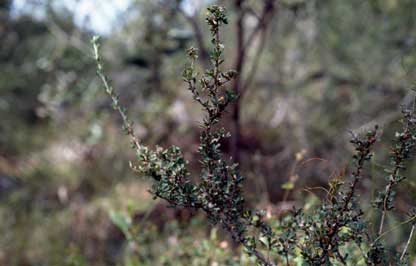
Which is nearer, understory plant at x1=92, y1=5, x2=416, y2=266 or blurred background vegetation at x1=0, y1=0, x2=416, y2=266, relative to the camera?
understory plant at x1=92, y1=5, x2=416, y2=266

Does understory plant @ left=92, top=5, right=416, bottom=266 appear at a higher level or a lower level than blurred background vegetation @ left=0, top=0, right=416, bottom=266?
lower

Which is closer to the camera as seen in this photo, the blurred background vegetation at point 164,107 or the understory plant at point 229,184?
the understory plant at point 229,184

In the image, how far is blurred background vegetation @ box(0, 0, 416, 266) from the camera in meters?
3.83

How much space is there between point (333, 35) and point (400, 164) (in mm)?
3614

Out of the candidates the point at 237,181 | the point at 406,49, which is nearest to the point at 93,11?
the point at 406,49

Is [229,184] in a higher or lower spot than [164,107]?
lower

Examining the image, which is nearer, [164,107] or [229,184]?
[229,184]

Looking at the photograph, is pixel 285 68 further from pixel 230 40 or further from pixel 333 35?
pixel 333 35

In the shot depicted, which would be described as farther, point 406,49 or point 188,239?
point 406,49

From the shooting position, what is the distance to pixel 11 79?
5.33 metres

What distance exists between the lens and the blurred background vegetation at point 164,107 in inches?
151

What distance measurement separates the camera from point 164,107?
4.18 meters

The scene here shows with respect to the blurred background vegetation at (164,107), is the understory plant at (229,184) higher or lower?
lower

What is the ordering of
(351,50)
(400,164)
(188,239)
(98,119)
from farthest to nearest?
(351,50) → (98,119) → (188,239) → (400,164)
